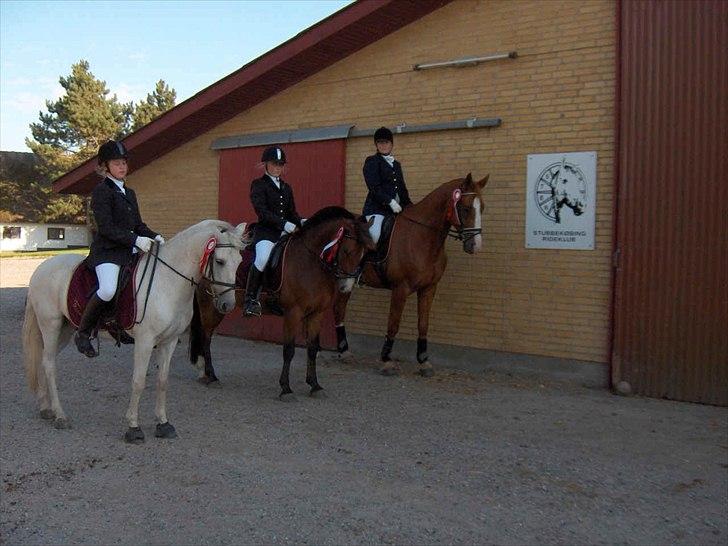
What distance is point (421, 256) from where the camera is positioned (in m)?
8.20

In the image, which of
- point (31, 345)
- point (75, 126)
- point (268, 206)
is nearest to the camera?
point (31, 345)

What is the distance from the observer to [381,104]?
31.9 ft

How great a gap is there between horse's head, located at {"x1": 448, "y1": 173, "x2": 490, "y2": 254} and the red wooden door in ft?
9.12

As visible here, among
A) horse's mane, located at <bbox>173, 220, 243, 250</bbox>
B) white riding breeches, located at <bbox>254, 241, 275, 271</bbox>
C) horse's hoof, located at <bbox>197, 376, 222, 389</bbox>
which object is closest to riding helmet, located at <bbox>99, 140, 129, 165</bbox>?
horse's mane, located at <bbox>173, 220, 243, 250</bbox>

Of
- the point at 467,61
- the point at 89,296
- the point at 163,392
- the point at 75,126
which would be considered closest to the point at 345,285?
the point at 163,392

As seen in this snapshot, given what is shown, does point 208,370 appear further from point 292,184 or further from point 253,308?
point 292,184

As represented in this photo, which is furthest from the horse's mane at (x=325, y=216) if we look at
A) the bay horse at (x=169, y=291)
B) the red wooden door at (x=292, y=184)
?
the red wooden door at (x=292, y=184)

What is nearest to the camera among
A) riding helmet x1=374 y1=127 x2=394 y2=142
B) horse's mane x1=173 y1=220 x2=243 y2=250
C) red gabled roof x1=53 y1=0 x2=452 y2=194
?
horse's mane x1=173 y1=220 x2=243 y2=250

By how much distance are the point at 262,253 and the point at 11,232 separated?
52648 mm

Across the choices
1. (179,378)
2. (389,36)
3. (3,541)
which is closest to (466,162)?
(389,36)

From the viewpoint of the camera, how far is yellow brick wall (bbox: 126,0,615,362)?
25.7 ft

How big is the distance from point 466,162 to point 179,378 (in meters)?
4.75

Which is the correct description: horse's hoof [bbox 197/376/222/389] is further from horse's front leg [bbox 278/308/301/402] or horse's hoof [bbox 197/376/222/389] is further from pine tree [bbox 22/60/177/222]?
pine tree [bbox 22/60/177/222]

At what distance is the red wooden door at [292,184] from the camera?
10.2 metres
